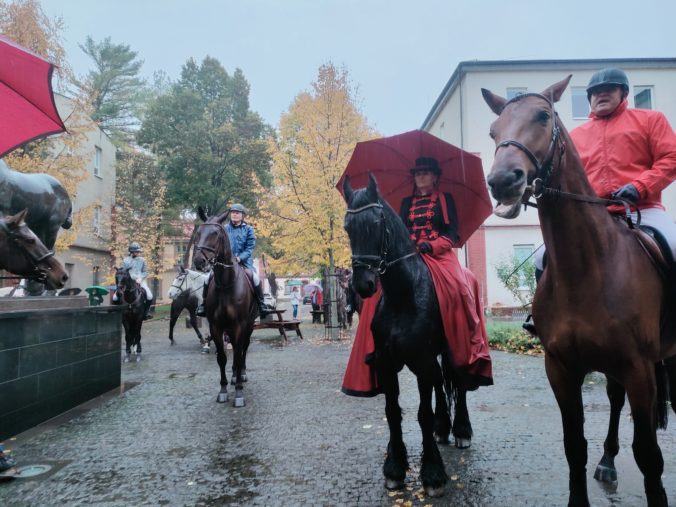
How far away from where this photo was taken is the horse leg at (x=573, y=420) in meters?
3.08

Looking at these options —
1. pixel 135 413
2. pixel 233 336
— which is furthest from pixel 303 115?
Result: pixel 135 413

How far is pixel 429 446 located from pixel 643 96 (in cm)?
2735

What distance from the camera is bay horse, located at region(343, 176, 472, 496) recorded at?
11.6 ft

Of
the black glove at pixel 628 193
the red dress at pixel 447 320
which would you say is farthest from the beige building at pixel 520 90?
the black glove at pixel 628 193

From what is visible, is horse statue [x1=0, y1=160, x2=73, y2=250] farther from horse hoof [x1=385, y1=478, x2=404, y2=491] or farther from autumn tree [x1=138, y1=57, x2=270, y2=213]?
autumn tree [x1=138, y1=57, x2=270, y2=213]

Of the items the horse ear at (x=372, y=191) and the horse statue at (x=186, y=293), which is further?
the horse statue at (x=186, y=293)

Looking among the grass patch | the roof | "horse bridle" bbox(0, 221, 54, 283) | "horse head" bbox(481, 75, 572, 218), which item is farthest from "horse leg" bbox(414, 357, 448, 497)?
the roof

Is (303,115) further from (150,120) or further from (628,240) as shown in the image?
(150,120)

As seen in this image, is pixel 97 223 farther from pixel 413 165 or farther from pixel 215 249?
pixel 413 165

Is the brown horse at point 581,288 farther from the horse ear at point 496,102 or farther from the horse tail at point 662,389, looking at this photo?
the horse tail at point 662,389

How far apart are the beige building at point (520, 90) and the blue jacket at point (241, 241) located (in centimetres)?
1733

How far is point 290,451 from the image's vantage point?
475cm

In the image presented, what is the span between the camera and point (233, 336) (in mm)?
7254

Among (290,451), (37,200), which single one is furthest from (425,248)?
(37,200)
